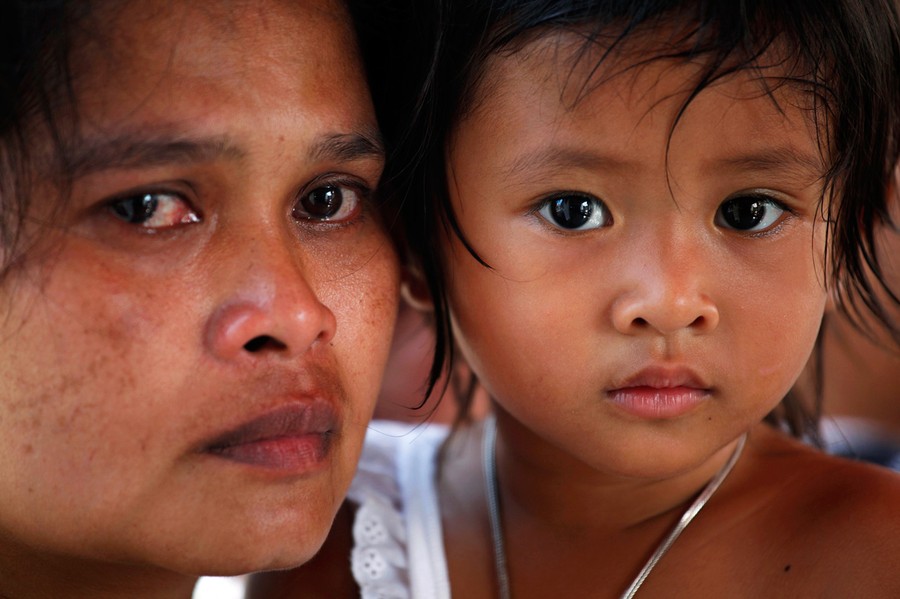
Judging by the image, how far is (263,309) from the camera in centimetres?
129

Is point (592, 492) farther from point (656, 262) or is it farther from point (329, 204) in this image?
point (329, 204)

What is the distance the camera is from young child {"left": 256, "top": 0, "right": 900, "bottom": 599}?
1.43 metres

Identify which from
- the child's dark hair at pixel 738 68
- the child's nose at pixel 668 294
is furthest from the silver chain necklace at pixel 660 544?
the child's nose at pixel 668 294

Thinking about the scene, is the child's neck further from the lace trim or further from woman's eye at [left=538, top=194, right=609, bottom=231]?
woman's eye at [left=538, top=194, right=609, bottom=231]

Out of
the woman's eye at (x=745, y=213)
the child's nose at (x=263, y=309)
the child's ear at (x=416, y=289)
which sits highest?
the child's ear at (x=416, y=289)

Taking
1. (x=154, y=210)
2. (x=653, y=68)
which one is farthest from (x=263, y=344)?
(x=653, y=68)

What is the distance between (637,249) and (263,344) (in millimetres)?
543

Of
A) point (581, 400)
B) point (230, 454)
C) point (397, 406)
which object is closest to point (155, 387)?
point (230, 454)

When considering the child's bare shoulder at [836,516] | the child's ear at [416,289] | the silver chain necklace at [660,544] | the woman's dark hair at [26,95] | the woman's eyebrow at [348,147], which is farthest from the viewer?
the child's ear at [416,289]

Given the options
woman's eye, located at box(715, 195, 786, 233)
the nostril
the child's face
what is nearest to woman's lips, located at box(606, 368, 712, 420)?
the child's face

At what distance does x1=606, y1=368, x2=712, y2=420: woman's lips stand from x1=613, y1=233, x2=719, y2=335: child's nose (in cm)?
8

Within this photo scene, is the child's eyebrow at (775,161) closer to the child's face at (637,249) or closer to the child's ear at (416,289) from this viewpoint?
the child's face at (637,249)

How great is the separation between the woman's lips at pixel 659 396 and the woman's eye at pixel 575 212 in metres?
0.24

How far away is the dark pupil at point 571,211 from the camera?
4.99ft
